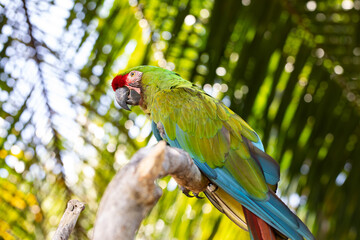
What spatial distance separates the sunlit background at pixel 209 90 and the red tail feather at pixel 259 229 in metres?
0.43

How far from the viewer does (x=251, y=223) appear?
954 mm

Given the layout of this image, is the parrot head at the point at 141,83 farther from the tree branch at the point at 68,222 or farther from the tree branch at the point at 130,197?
the tree branch at the point at 130,197

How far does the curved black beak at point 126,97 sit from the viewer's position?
4.34 feet

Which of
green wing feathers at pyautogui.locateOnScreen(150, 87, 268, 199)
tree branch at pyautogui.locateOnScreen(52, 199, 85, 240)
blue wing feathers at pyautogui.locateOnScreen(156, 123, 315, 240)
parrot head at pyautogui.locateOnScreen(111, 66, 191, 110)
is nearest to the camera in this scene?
tree branch at pyautogui.locateOnScreen(52, 199, 85, 240)

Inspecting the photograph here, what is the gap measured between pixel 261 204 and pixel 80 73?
767 millimetres

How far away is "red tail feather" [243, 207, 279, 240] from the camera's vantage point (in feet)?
3.02

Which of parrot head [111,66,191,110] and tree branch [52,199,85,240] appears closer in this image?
tree branch [52,199,85,240]

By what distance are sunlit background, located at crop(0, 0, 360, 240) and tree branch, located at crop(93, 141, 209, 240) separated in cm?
90

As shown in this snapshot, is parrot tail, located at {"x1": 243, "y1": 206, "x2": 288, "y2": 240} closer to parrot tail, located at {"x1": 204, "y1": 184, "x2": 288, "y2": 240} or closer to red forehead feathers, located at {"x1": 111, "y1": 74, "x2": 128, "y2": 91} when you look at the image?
parrot tail, located at {"x1": 204, "y1": 184, "x2": 288, "y2": 240}

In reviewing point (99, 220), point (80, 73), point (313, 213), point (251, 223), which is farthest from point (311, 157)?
point (99, 220)

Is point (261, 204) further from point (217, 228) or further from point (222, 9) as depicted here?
point (222, 9)

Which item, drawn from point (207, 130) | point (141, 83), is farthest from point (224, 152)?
point (141, 83)

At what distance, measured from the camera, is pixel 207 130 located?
109 cm

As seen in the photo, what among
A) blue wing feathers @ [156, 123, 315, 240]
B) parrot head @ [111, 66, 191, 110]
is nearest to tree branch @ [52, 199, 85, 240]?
blue wing feathers @ [156, 123, 315, 240]
